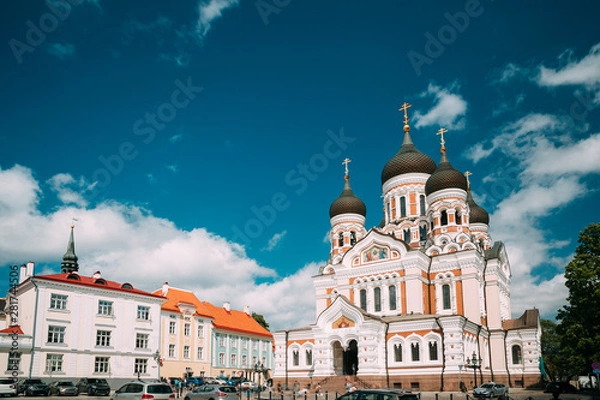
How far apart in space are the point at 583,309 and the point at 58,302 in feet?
119

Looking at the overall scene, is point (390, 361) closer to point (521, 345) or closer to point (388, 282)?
point (388, 282)

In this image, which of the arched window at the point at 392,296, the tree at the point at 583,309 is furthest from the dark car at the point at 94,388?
the tree at the point at 583,309

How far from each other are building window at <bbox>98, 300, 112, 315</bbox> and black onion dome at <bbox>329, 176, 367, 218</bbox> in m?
22.4

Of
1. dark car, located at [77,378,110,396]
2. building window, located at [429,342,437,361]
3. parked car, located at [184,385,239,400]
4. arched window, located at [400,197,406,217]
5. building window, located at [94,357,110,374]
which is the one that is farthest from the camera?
arched window, located at [400,197,406,217]

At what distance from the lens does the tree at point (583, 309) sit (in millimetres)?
31453

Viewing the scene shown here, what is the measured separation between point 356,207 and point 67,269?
29142 mm

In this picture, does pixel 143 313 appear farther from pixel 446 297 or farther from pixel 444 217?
pixel 444 217

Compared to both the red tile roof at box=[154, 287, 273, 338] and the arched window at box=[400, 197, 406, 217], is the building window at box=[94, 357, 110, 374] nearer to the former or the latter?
the red tile roof at box=[154, 287, 273, 338]

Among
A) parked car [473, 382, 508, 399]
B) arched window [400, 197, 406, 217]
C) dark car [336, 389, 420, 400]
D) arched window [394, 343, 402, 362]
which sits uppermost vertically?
arched window [400, 197, 406, 217]

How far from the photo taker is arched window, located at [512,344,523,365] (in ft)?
140

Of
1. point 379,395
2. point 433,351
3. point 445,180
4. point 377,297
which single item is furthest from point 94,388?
point 445,180

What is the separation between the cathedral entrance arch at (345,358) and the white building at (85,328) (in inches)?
634

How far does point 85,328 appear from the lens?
4206cm

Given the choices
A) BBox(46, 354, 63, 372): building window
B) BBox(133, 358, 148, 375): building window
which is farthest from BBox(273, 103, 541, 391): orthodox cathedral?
BBox(46, 354, 63, 372): building window
